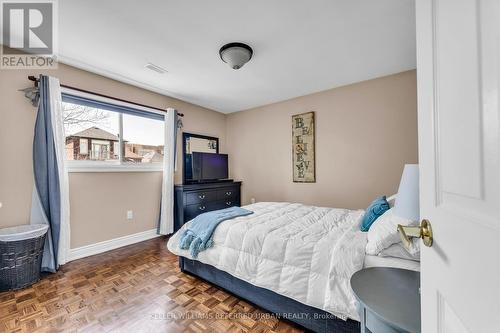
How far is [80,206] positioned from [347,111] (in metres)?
4.06

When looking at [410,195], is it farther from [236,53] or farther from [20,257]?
[20,257]

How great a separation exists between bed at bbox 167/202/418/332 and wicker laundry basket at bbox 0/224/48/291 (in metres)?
1.36

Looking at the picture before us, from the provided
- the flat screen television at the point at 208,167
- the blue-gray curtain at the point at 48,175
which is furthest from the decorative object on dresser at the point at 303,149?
the blue-gray curtain at the point at 48,175

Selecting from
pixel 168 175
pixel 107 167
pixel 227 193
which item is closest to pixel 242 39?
pixel 168 175

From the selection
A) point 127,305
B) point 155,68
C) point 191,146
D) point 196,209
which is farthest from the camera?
point 191,146

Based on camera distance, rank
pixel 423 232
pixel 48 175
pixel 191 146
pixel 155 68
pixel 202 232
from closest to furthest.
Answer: pixel 423 232, pixel 202 232, pixel 48 175, pixel 155 68, pixel 191 146

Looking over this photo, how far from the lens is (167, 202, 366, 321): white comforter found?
1.32m

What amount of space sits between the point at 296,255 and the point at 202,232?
939mm

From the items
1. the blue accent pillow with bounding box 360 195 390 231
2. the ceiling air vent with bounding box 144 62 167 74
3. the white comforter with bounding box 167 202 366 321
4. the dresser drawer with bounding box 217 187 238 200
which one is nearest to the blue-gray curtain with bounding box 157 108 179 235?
the ceiling air vent with bounding box 144 62 167 74

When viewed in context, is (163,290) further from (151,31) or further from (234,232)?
(151,31)

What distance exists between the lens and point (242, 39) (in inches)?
85.7

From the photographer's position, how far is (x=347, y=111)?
3.33m

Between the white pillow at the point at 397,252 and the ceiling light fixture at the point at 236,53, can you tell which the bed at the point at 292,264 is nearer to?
the white pillow at the point at 397,252

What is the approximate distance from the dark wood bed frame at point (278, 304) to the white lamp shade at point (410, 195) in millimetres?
724
